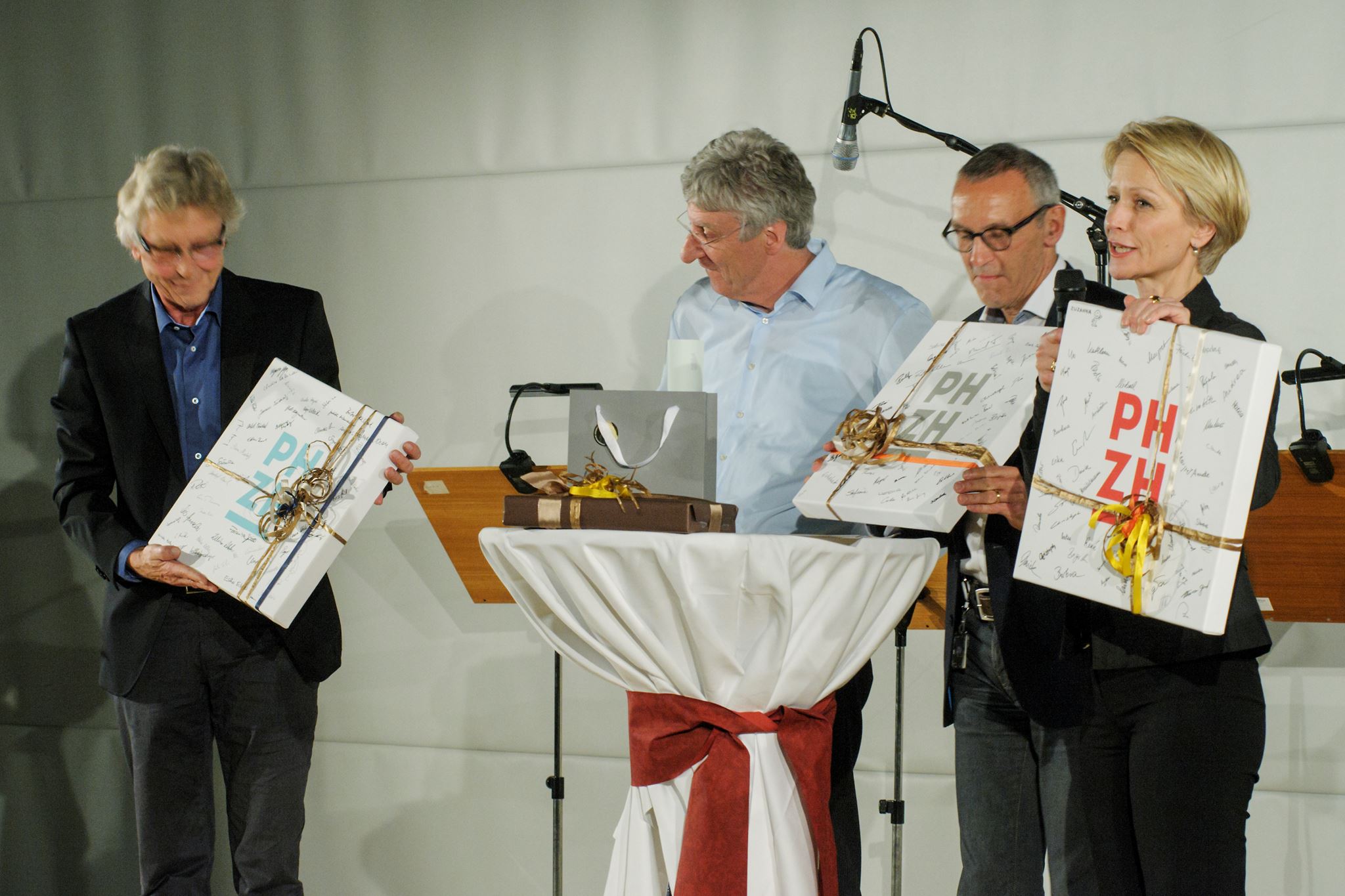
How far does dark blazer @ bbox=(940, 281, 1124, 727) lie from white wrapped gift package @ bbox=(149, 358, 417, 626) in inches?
38.7

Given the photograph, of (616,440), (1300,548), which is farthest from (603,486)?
(1300,548)

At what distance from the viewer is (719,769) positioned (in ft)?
5.36

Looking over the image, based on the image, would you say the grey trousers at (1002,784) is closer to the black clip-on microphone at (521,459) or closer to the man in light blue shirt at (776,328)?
the man in light blue shirt at (776,328)

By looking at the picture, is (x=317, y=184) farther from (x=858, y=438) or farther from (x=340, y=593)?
(x=858, y=438)

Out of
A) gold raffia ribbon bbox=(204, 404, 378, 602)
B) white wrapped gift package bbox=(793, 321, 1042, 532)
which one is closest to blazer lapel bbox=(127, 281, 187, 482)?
gold raffia ribbon bbox=(204, 404, 378, 602)

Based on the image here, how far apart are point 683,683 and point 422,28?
8.17 feet

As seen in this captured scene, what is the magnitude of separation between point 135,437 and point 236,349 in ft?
0.81

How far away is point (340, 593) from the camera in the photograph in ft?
11.8

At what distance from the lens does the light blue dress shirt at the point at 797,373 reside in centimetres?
223

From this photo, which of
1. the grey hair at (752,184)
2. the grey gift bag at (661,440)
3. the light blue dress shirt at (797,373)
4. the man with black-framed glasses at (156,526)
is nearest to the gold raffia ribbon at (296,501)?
the man with black-framed glasses at (156,526)

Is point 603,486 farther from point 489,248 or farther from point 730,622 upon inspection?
point 489,248

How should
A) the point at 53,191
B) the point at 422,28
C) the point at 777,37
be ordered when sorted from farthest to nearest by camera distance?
the point at 53,191 < the point at 422,28 < the point at 777,37

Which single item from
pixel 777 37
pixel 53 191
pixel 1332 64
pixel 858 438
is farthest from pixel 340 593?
pixel 1332 64

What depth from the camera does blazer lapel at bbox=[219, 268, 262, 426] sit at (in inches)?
87.9
